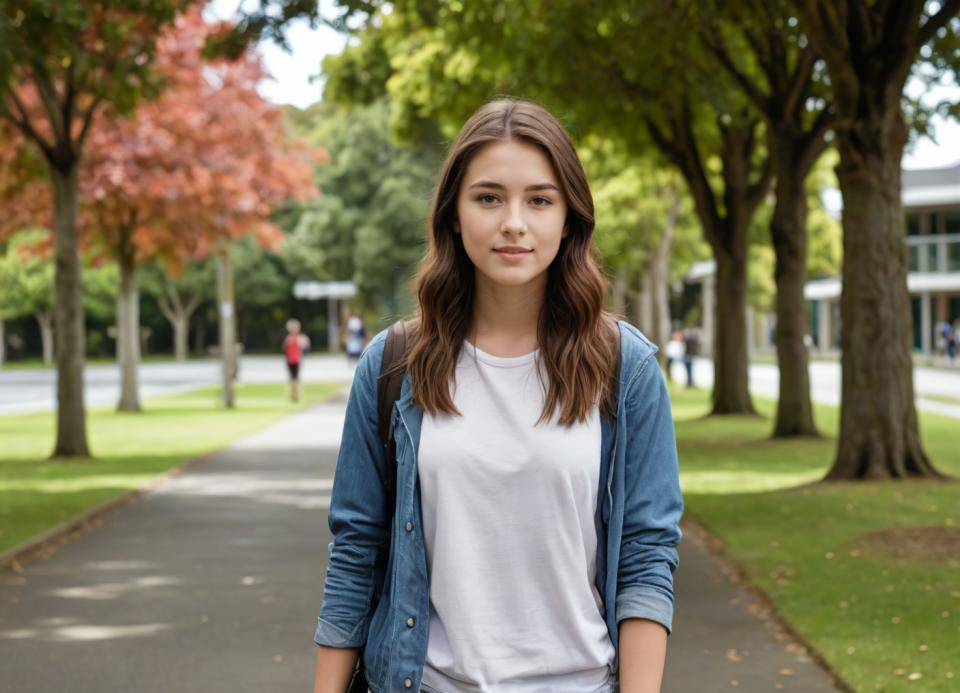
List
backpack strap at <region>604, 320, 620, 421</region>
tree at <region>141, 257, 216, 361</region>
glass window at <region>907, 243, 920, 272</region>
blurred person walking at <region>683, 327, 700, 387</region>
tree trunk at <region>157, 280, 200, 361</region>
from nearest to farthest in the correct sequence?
backpack strap at <region>604, 320, 620, 421</region> < blurred person walking at <region>683, 327, 700, 387</region> < glass window at <region>907, 243, 920, 272</region> < tree at <region>141, 257, 216, 361</region> < tree trunk at <region>157, 280, 200, 361</region>

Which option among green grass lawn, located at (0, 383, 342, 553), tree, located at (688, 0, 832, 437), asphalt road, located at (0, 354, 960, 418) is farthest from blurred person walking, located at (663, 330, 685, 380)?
tree, located at (688, 0, 832, 437)

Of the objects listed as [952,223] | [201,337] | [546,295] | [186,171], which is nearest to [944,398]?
[186,171]

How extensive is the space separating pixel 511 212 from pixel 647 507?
0.55 meters

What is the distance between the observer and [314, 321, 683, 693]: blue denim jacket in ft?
8.18

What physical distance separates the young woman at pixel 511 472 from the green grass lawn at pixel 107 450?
8912 millimetres

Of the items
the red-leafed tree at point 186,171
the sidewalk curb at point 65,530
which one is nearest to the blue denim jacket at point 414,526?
the sidewalk curb at point 65,530

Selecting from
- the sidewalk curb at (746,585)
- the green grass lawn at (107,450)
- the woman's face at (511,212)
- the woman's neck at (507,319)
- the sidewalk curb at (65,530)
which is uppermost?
the woman's face at (511,212)

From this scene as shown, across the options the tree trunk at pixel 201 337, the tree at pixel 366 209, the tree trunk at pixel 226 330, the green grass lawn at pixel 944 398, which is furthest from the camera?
the tree trunk at pixel 201 337

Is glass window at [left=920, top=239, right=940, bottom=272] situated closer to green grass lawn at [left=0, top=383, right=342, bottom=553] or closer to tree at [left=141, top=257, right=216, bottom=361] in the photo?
green grass lawn at [left=0, top=383, right=342, bottom=553]

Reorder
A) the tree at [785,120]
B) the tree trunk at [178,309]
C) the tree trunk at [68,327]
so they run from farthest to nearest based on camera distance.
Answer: the tree trunk at [178,309]
the tree trunk at [68,327]
the tree at [785,120]

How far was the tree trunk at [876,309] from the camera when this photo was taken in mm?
13586

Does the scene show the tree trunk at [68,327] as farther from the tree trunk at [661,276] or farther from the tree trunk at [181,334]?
the tree trunk at [181,334]

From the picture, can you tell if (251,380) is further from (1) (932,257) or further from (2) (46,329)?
(2) (46,329)

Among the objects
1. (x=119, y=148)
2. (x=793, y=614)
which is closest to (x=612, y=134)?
(x=119, y=148)
